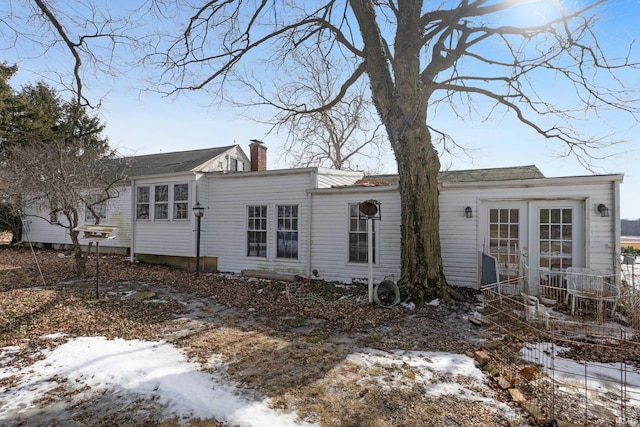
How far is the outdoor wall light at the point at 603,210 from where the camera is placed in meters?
7.23

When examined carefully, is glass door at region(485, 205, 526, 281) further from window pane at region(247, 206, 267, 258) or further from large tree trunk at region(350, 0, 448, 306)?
window pane at region(247, 206, 267, 258)

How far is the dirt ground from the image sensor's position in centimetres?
320

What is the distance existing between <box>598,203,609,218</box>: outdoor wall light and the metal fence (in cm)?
140

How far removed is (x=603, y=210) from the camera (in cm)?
724

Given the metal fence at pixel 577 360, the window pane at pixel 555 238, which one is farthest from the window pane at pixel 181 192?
the window pane at pixel 555 238

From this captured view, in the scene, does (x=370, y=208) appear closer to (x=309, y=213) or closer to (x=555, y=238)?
(x=309, y=213)

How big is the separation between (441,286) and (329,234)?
3.78m

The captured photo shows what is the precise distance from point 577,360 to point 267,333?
14.7 ft

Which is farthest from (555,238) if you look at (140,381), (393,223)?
(140,381)

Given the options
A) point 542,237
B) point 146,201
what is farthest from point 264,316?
point 146,201

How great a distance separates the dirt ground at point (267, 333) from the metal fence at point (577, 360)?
0.45 meters

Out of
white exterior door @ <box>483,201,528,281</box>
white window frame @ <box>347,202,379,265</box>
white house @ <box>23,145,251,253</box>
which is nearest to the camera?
white exterior door @ <box>483,201,528,281</box>

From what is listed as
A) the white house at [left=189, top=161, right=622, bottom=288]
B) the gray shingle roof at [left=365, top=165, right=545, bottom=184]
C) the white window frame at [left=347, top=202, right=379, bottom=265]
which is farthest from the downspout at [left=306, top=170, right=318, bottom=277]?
the gray shingle roof at [left=365, top=165, right=545, bottom=184]

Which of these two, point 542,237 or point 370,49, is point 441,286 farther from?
point 370,49
